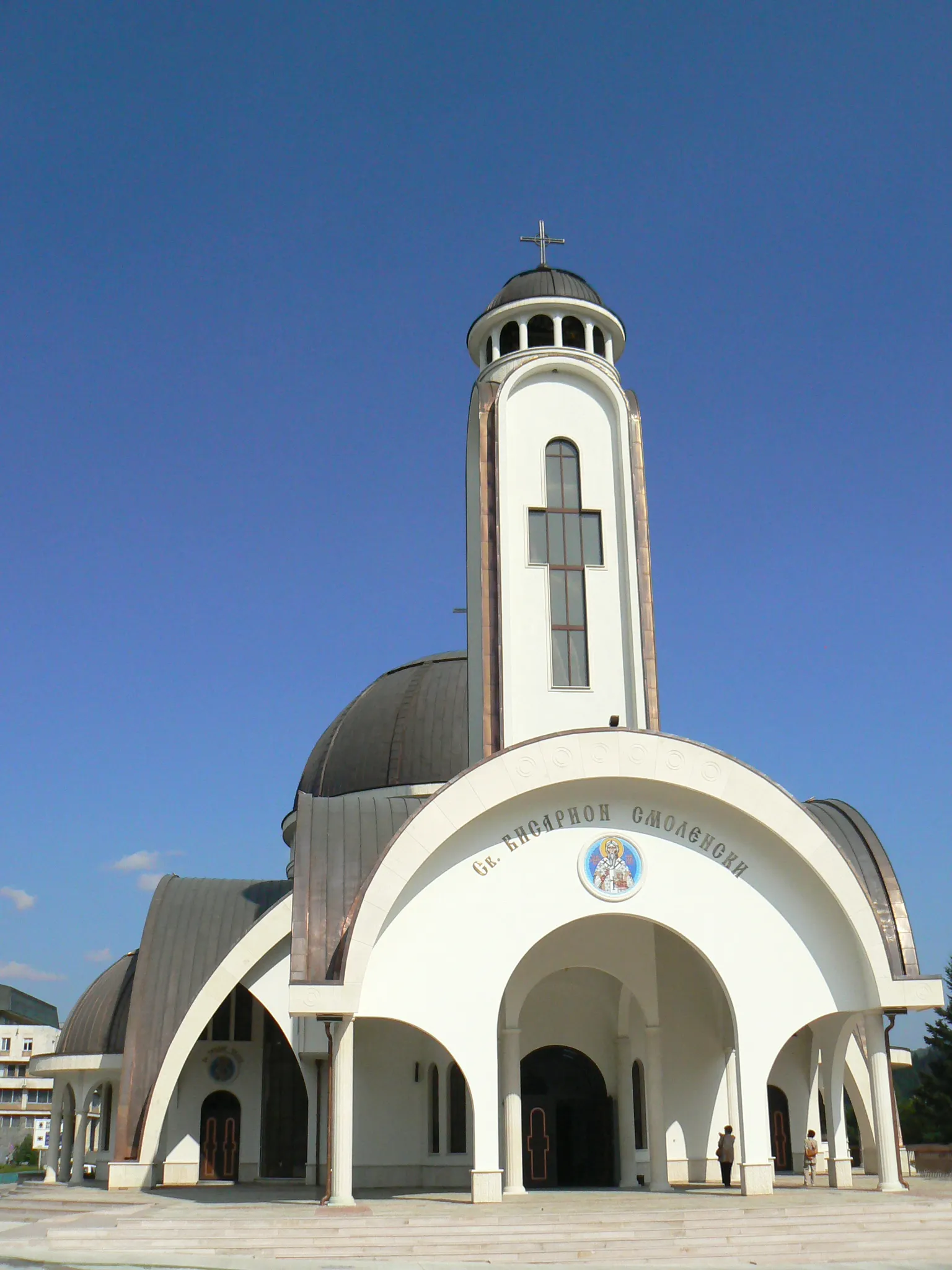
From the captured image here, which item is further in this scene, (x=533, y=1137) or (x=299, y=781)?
(x=299, y=781)

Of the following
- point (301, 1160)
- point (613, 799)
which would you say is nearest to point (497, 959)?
point (613, 799)

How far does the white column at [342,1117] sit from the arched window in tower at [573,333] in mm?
14127

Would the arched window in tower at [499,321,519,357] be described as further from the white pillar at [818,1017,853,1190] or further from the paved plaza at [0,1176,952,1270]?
the paved plaza at [0,1176,952,1270]

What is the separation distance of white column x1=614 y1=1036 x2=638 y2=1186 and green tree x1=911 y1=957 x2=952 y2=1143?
23.8 meters

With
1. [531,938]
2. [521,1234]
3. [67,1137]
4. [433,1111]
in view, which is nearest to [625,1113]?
[433,1111]

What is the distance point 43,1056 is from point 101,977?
2545 millimetres

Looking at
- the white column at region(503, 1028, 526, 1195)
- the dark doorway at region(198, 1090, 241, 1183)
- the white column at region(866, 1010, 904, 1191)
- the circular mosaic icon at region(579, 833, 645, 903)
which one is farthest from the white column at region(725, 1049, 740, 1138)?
the dark doorway at region(198, 1090, 241, 1183)

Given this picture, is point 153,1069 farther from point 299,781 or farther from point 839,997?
point 839,997

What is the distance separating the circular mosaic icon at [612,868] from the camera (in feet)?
58.2

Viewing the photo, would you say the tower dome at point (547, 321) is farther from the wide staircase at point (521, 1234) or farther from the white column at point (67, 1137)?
the white column at point (67, 1137)

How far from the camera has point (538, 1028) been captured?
21.2m

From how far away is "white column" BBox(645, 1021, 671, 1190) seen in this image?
1834 centimetres

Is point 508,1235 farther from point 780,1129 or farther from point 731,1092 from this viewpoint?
point 780,1129

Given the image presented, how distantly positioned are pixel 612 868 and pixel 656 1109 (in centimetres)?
422
